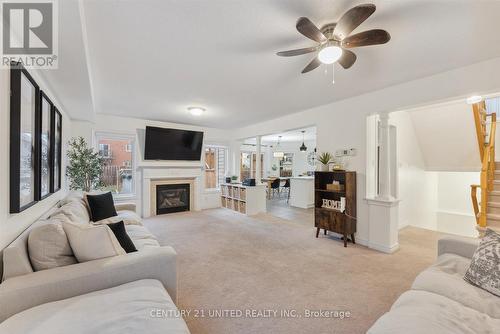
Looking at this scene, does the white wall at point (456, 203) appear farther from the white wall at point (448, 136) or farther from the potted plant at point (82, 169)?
the potted plant at point (82, 169)

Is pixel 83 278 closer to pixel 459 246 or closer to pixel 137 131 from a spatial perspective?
pixel 459 246

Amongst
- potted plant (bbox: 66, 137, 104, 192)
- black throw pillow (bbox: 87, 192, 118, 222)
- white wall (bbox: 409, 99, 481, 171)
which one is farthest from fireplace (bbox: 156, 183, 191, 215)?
white wall (bbox: 409, 99, 481, 171)

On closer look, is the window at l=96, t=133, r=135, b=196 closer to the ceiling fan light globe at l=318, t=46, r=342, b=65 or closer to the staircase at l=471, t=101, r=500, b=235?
the ceiling fan light globe at l=318, t=46, r=342, b=65

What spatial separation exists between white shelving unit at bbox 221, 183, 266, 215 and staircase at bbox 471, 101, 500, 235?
4058mm

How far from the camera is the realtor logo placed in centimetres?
135

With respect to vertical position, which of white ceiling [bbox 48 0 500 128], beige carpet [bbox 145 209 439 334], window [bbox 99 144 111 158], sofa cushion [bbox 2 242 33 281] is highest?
white ceiling [bbox 48 0 500 128]

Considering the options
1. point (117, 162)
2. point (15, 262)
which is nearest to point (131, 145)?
point (117, 162)

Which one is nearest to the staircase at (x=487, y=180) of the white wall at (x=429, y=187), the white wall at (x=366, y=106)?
the white wall at (x=429, y=187)

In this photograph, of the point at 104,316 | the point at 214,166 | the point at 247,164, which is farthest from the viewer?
the point at 247,164

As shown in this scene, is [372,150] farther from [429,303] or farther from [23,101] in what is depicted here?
[23,101]

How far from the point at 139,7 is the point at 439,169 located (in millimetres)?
6234

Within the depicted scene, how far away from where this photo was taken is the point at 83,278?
1.29 m

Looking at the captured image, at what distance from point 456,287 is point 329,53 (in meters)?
1.87

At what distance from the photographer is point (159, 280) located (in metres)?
1.54
